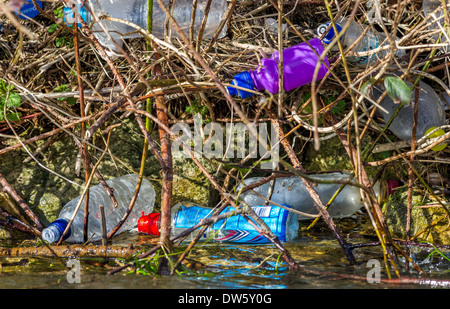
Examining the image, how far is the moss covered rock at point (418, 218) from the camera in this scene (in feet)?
6.28

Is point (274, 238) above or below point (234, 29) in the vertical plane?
below

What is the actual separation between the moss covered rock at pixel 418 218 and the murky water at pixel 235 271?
214mm

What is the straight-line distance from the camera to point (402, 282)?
4.22ft

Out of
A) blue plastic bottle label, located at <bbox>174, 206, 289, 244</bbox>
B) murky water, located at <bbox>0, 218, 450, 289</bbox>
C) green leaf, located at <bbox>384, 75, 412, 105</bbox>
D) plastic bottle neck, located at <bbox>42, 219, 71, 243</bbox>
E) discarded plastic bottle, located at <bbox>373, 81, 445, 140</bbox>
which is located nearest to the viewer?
green leaf, located at <bbox>384, 75, 412, 105</bbox>

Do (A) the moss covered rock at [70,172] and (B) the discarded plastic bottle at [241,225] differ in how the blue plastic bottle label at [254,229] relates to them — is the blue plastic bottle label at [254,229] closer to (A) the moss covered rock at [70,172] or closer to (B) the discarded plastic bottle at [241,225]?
(B) the discarded plastic bottle at [241,225]

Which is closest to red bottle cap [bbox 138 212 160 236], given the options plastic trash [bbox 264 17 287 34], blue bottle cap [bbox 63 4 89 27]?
blue bottle cap [bbox 63 4 89 27]

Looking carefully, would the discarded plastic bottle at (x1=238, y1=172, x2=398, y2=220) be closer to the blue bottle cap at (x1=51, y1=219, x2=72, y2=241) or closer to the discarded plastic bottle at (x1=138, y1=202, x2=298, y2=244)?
the discarded plastic bottle at (x1=138, y1=202, x2=298, y2=244)

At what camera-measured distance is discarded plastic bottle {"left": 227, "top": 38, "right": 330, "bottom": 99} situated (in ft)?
5.70

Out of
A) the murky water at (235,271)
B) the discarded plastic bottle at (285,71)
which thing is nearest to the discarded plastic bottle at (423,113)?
the discarded plastic bottle at (285,71)

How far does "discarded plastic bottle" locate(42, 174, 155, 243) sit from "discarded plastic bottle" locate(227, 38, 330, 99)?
77 cm

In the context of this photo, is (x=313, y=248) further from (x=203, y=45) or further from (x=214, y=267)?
(x=203, y=45)

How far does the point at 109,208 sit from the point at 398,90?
1440 mm
